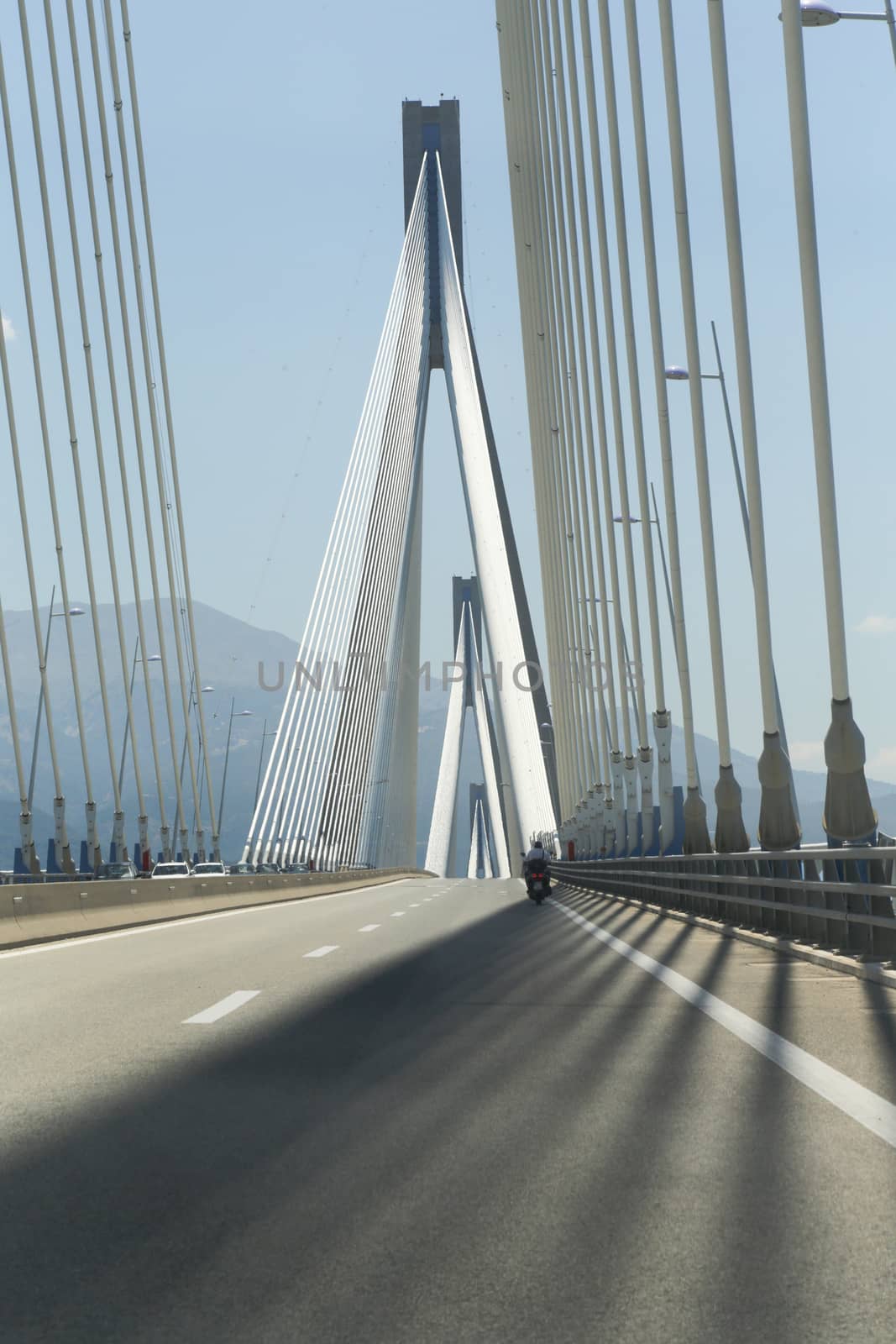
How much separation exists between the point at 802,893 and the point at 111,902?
28.2 ft

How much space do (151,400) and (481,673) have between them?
77.1 m

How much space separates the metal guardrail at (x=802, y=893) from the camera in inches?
379

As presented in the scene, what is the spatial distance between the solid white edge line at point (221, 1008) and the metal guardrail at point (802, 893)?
3339 mm

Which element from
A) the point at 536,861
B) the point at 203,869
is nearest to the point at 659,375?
the point at 536,861

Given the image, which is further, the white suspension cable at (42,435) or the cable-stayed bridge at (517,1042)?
the white suspension cable at (42,435)

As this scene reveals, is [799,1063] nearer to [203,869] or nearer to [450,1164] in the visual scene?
[450,1164]

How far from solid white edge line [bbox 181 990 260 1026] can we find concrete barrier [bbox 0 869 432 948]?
5.31 meters

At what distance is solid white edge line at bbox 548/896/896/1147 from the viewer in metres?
5.22

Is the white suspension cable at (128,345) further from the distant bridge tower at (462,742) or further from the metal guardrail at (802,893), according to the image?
the distant bridge tower at (462,742)

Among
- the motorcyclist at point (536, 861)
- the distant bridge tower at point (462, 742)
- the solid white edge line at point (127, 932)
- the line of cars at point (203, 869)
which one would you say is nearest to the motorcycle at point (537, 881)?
the motorcyclist at point (536, 861)

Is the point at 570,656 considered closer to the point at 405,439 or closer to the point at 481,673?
the point at 405,439

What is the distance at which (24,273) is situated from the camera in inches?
826

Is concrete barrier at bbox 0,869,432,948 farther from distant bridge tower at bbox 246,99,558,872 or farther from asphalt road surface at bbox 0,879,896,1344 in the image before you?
distant bridge tower at bbox 246,99,558,872

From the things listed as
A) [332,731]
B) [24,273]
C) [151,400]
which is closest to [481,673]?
[332,731]
